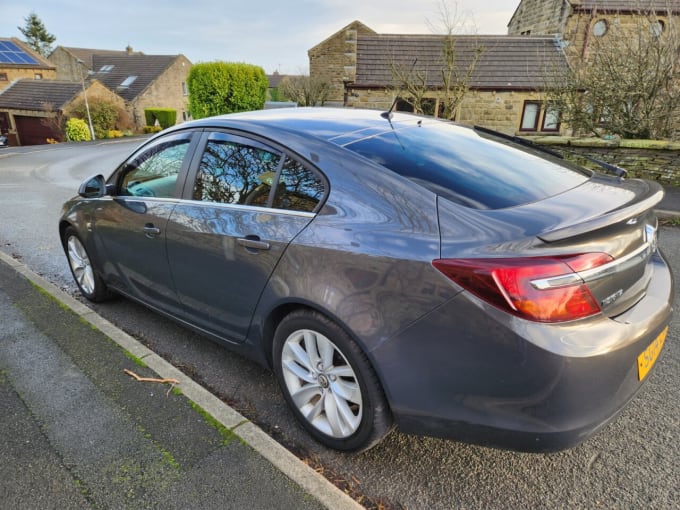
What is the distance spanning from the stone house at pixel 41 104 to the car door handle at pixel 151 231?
109 feet

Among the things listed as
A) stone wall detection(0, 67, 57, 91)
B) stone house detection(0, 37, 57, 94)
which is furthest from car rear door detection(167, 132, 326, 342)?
stone wall detection(0, 67, 57, 91)

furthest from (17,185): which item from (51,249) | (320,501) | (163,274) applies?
(320,501)

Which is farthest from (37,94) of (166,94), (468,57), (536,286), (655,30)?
(536,286)

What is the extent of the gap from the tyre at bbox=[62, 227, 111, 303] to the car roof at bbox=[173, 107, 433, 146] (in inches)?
67.5

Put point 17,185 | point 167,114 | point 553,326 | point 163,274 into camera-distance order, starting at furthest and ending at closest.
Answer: point 167,114
point 17,185
point 163,274
point 553,326

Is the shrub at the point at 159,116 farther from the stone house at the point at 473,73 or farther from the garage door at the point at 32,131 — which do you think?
the stone house at the point at 473,73

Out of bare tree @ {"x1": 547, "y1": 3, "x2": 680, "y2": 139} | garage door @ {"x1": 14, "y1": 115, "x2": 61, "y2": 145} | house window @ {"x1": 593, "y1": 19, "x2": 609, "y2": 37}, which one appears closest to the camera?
bare tree @ {"x1": 547, "y1": 3, "x2": 680, "y2": 139}

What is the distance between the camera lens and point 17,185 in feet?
35.1

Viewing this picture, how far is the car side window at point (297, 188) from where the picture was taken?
207cm

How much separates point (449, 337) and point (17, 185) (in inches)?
495

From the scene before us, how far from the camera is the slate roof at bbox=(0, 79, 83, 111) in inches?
1232

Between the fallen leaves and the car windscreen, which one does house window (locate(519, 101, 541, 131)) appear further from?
the fallen leaves

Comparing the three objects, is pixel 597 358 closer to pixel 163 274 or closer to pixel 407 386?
pixel 407 386

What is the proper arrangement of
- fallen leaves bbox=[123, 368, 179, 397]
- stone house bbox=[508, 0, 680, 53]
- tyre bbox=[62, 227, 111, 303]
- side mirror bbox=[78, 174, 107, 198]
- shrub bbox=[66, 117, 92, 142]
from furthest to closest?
shrub bbox=[66, 117, 92, 142]
stone house bbox=[508, 0, 680, 53]
tyre bbox=[62, 227, 111, 303]
side mirror bbox=[78, 174, 107, 198]
fallen leaves bbox=[123, 368, 179, 397]
